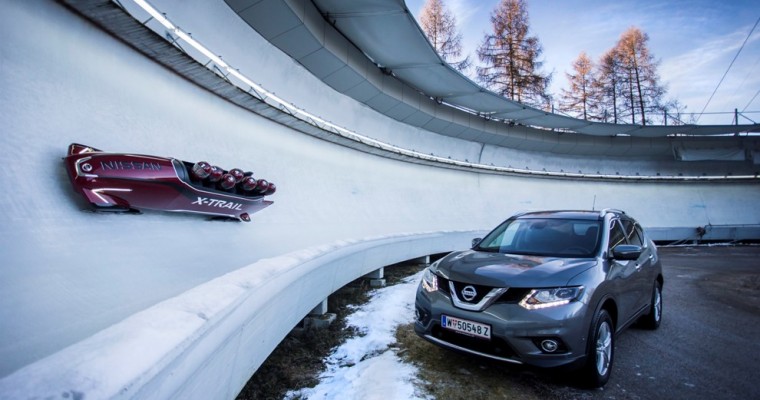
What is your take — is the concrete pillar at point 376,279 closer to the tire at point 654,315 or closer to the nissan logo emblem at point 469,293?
the nissan logo emblem at point 469,293

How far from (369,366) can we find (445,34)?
46.1 ft

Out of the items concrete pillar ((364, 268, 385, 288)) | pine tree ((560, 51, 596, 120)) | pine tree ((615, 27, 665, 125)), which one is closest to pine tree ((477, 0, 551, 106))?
pine tree ((560, 51, 596, 120))

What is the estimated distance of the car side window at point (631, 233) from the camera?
4152 millimetres

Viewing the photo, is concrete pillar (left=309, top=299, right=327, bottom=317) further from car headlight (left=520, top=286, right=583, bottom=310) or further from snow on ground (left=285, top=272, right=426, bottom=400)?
car headlight (left=520, top=286, right=583, bottom=310)

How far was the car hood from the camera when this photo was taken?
282 centimetres

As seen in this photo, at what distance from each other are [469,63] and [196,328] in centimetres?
1449

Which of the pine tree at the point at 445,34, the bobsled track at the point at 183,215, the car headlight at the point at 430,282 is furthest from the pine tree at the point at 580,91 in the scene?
the car headlight at the point at 430,282

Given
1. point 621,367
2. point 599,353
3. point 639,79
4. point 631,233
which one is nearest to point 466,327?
point 599,353

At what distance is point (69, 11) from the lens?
358cm

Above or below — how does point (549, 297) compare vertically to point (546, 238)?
below

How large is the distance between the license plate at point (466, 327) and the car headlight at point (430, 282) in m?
0.34

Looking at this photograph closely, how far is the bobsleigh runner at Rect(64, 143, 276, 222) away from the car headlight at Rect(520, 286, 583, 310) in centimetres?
373

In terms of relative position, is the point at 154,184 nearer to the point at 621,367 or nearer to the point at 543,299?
the point at 543,299

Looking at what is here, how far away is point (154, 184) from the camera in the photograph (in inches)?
146
